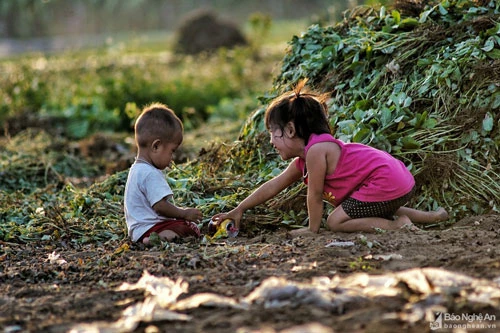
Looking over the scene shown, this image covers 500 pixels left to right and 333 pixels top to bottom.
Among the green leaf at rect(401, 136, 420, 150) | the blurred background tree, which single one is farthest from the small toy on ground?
the blurred background tree

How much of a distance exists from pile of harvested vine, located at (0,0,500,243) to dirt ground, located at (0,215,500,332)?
45cm

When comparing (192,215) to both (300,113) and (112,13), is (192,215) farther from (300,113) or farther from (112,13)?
(112,13)

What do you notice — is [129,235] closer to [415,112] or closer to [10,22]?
[415,112]

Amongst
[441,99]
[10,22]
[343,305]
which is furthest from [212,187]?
[10,22]

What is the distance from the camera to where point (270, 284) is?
10.2 feet

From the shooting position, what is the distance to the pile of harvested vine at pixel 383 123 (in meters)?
4.96

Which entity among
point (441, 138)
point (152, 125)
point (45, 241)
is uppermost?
point (152, 125)

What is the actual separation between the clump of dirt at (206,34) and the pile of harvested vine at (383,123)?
15117 millimetres

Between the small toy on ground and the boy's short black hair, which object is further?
the small toy on ground

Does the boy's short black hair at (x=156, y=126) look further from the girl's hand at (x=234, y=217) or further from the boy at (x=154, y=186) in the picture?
the girl's hand at (x=234, y=217)

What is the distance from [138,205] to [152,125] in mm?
525

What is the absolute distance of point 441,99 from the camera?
202 inches

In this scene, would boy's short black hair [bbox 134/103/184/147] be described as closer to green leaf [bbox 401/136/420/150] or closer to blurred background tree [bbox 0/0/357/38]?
green leaf [bbox 401/136/420/150]

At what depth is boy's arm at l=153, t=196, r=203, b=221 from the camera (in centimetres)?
464
